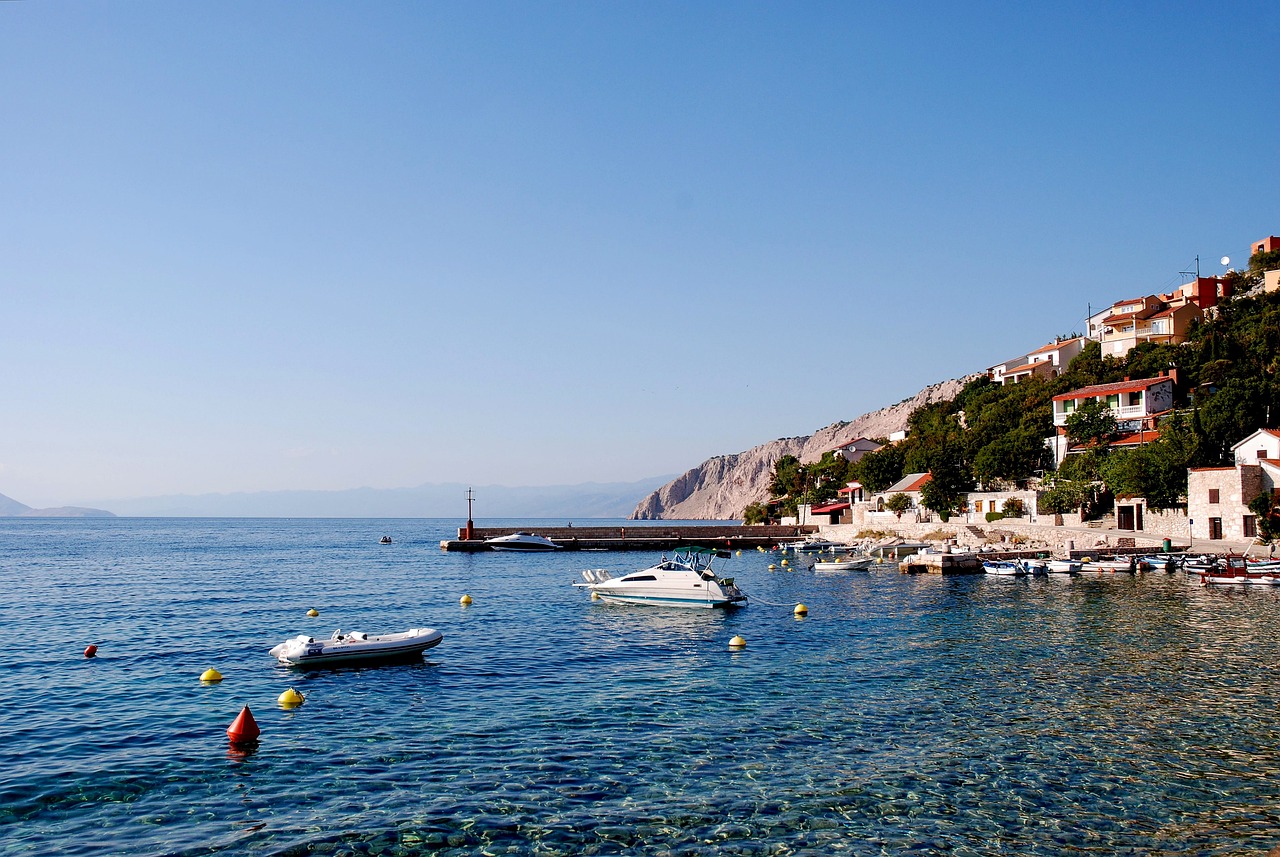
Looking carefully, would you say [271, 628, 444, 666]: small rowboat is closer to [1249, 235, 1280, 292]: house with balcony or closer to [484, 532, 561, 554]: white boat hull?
[484, 532, 561, 554]: white boat hull

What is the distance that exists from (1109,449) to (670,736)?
74.1 metres

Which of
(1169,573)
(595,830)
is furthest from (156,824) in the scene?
(1169,573)

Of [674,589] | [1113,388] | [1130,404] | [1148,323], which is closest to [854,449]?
[1148,323]

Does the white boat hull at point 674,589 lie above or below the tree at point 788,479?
below

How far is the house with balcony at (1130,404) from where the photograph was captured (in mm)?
89562

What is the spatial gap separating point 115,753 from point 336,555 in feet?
282

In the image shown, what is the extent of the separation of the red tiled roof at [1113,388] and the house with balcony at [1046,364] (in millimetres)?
25390

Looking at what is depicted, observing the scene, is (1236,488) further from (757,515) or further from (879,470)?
(757,515)

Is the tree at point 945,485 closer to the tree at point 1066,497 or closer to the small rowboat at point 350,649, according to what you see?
the tree at point 1066,497

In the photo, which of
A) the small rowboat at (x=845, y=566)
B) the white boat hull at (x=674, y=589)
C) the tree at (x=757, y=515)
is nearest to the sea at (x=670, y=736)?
the white boat hull at (x=674, y=589)

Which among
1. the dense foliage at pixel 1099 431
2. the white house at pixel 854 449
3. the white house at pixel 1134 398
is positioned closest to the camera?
the dense foliage at pixel 1099 431

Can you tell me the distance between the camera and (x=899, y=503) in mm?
95375

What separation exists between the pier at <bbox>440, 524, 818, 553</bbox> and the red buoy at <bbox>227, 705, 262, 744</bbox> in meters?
76.6

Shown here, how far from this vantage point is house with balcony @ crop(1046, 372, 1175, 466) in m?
89.6
